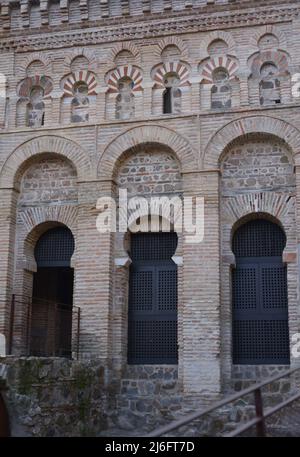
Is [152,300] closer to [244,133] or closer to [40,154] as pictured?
[244,133]

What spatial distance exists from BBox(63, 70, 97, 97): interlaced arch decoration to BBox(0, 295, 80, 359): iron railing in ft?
15.7

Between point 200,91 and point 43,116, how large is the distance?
3663 mm

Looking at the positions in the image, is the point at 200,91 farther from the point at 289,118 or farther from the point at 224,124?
the point at 289,118

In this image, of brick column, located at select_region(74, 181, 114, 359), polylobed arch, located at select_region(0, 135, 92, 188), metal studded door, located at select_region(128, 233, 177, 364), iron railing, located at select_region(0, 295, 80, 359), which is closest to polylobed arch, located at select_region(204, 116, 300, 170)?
metal studded door, located at select_region(128, 233, 177, 364)

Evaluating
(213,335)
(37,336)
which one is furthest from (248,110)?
(37,336)

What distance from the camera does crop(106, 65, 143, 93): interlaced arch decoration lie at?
1448 centimetres

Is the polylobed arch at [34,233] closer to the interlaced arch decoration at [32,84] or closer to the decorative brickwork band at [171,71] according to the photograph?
the interlaced arch decoration at [32,84]

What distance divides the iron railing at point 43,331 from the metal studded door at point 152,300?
1.21 m

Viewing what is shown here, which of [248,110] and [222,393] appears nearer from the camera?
[222,393]

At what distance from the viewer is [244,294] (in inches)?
524

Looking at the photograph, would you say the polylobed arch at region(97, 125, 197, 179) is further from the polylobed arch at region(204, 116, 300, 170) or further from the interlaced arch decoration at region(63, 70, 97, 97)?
the interlaced arch decoration at region(63, 70, 97, 97)

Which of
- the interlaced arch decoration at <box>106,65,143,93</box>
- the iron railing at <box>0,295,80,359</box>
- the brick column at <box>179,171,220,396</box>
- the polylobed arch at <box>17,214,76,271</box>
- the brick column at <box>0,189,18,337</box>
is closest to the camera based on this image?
the brick column at <box>179,171,220,396</box>

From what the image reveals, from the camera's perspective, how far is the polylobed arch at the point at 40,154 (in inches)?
Answer: 559

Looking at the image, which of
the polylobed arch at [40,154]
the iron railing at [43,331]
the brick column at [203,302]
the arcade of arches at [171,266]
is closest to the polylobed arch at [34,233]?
the arcade of arches at [171,266]
